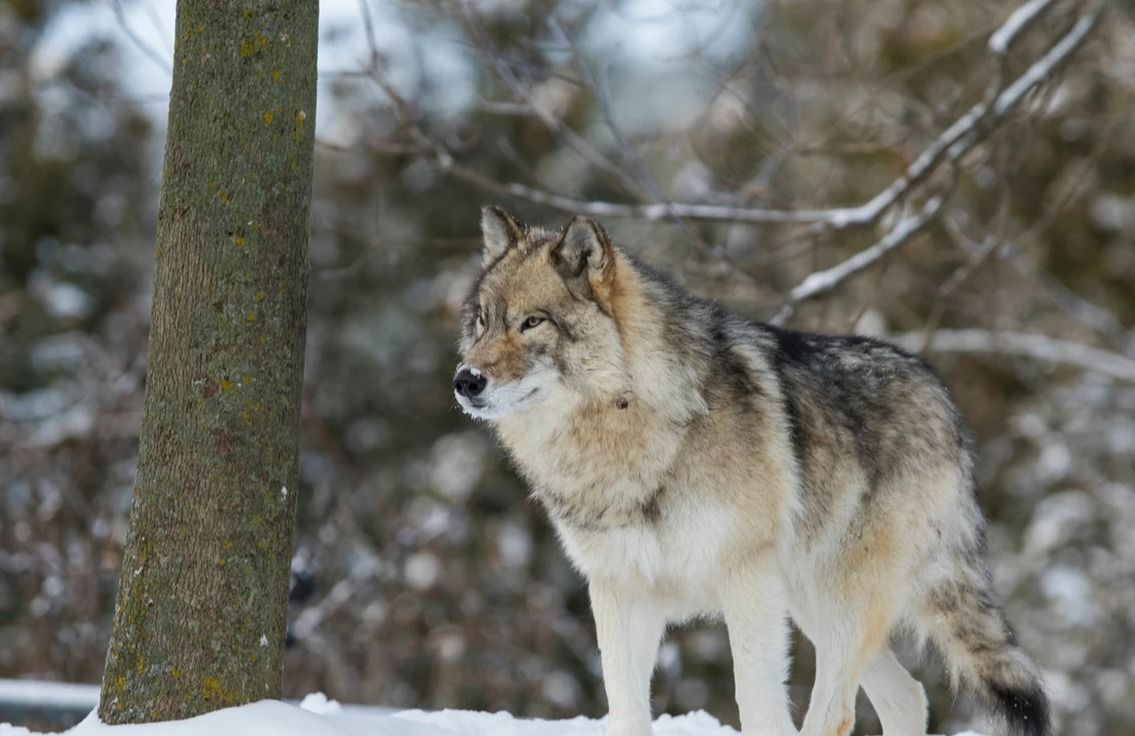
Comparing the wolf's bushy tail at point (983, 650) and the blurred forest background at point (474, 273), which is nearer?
the wolf's bushy tail at point (983, 650)

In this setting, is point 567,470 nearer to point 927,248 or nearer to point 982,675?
point 982,675

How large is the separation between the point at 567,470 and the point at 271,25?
198 cm

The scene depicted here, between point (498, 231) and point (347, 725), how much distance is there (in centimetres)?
205

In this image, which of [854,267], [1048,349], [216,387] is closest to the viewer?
[216,387]

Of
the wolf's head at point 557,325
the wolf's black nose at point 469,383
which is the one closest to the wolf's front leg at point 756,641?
the wolf's head at point 557,325

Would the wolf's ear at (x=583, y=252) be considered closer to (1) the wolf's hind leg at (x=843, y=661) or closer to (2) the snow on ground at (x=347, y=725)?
(1) the wolf's hind leg at (x=843, y=661)

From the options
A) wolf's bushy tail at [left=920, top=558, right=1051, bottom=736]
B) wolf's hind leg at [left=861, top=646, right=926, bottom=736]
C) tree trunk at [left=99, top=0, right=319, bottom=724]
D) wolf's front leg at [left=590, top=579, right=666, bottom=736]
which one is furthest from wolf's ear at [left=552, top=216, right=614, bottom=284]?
wolf's hind leg at [left=861, top=646, right=926, bottom=736]

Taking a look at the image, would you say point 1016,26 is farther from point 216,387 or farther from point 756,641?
point 216,387

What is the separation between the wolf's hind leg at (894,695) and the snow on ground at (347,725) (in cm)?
29

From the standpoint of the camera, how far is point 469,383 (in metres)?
5.00

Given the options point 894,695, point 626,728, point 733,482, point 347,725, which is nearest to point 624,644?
point 626,728

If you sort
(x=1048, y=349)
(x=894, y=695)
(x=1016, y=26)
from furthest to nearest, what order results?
(x=1048, y=349) < (x=1016, y=26) < (x=894, y=695)

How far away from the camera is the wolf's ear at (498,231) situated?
561cm

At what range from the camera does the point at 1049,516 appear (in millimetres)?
16500
